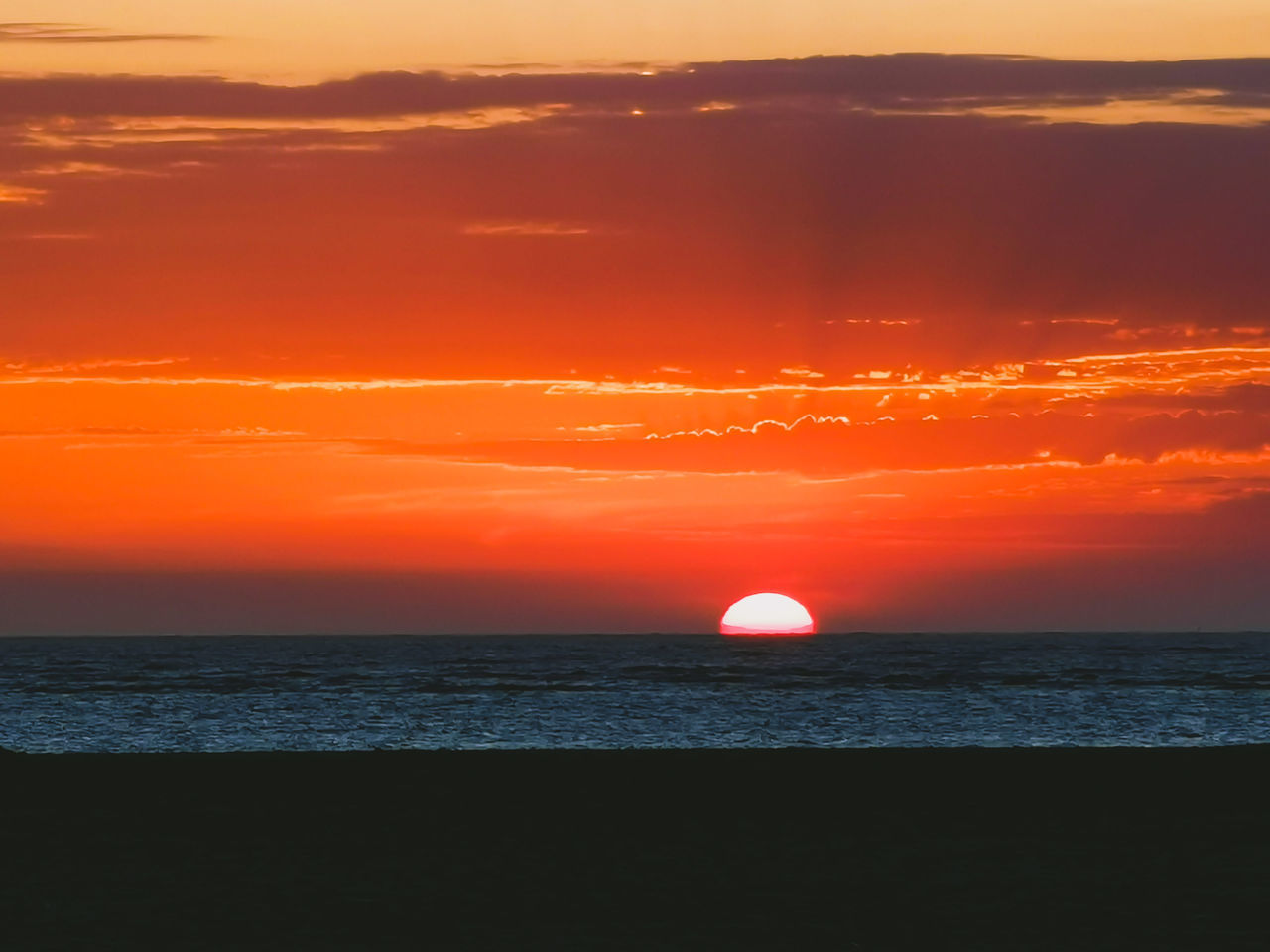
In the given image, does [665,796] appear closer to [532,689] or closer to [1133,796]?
[1133,796]

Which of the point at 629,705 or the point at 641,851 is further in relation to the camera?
the point at 629,705

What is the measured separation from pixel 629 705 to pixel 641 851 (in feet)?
148

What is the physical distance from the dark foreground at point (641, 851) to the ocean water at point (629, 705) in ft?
50.3

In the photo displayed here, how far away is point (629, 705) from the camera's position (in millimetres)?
59719

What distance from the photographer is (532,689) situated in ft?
243

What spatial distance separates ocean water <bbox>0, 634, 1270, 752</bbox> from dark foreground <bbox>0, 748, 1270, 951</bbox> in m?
15.3

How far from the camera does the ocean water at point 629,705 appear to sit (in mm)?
41375

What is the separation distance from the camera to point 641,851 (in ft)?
49.2

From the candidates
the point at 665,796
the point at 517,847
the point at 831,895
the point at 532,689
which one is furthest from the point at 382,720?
the point at 831,895

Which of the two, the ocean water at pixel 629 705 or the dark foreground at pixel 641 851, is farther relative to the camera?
the ocean water at pixel 629 705

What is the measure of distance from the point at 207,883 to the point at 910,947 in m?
5.96

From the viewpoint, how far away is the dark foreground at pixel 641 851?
1120 centimetres

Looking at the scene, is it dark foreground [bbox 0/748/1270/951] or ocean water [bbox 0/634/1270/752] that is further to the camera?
ocean water [bbox 0/634/1270/752]

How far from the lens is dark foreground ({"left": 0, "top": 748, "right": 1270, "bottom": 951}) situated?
36.8 feet
